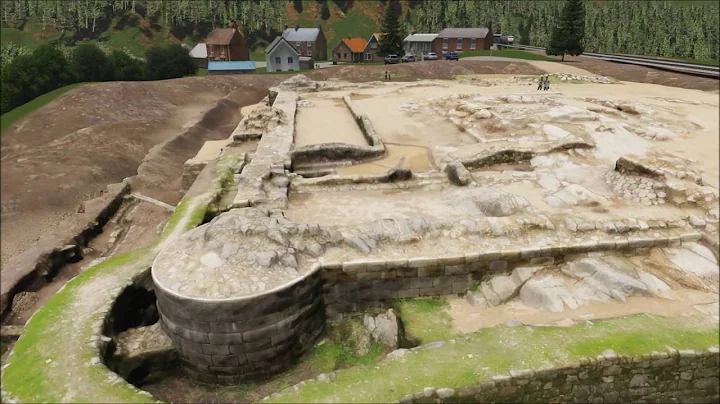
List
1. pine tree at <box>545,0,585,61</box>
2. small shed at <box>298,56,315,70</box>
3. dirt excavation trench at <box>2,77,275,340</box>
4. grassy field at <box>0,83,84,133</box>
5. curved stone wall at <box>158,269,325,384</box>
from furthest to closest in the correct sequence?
1. small shed at <box>298,56,315,70</box>
2. pine tree at <box>545,0,585,61</box>
3. grassy field at <box>0,83,84,133</box>
4. dirt excavation trench at <box>2,77,275,340</box>
5. curved stone wall at <box>158,269,325,384</box>

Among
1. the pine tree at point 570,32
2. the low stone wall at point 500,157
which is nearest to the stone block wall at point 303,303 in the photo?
the low stone wall at point 500,157

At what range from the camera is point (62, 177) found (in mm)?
16031

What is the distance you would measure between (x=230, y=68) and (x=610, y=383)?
48.9m

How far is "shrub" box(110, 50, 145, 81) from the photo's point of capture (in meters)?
32.8

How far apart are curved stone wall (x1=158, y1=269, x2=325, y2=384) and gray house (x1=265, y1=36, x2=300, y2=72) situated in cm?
4900

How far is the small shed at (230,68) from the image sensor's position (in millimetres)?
47406

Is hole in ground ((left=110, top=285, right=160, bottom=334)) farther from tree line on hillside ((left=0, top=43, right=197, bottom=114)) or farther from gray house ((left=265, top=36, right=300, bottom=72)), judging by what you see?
gray house ((left=265, top=36, right=300, bottom=72))

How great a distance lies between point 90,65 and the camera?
31188 millimetres

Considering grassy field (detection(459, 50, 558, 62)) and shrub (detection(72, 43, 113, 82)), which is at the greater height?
grassy field (detection(459, 50, 558, 62))

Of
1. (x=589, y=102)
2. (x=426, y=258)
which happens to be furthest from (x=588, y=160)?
(x=589, y=102)

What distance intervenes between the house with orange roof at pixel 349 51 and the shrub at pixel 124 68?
109 feet

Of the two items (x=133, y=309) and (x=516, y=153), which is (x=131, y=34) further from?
(x=133, y=309)

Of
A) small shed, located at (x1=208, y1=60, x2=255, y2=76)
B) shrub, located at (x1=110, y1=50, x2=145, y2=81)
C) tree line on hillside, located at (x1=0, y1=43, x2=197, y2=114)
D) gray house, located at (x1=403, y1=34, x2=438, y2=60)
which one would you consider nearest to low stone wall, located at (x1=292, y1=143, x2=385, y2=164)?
tree line on hillside, located at (x1=0, y1=43, x2=197, y2=114)

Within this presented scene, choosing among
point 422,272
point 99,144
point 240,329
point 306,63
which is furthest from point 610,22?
point 240,329
